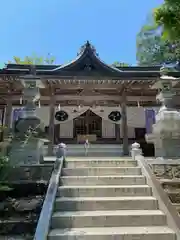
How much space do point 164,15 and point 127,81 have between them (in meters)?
6.66

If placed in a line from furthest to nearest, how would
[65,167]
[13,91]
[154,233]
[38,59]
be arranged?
[38,59] → [13,91] → [65,167] → [154,233]

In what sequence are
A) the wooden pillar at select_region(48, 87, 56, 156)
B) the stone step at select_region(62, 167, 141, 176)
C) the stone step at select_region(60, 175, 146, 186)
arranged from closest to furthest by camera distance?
the stone step at select_region(60, 175, 146, 186) → the stone step at select_region(62, 167, 141, 176) → the wooden pillar at select_region(48, 87, 56, 156)

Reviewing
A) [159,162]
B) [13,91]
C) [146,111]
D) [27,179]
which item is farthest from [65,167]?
[146,111]

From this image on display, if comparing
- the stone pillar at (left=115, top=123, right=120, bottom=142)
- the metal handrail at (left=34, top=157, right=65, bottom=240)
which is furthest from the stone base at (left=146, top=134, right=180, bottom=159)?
the stone pillar at (left=115, top=123, right=120, bottom=142)

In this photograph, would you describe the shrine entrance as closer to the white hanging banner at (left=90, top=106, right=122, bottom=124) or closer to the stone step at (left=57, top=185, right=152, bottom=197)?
the white hanging banner at (left=90, top=106, right=122, bottom=124)

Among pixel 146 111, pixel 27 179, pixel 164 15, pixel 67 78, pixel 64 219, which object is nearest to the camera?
pixel 164 15

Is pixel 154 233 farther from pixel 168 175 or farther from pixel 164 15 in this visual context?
pixel 164 15

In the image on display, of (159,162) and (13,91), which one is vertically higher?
(13,91)

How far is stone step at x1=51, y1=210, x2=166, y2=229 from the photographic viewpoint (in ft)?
15.6

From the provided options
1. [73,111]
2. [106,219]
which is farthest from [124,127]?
[106,219]

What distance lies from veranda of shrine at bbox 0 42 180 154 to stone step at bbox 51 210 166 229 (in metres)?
5.03

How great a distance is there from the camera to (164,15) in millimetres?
4027

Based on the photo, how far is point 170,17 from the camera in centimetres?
402

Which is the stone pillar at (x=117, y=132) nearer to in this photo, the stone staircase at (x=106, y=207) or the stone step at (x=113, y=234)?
the stone staircase at (x=106, y=207)
